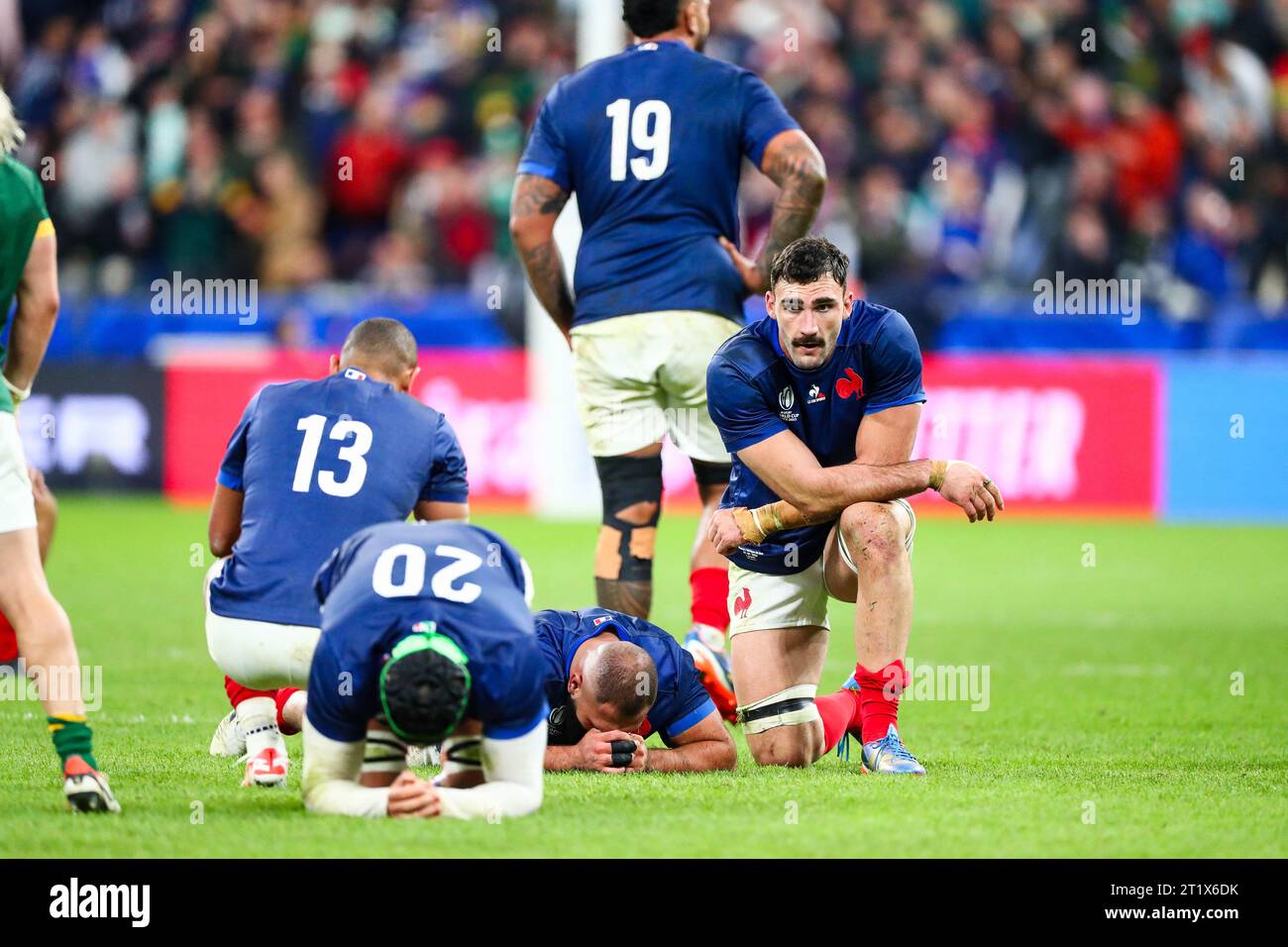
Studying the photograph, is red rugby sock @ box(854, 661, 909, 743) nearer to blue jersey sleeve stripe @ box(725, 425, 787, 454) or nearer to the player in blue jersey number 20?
blue jersey sleeve stripe @ box(725, 425, 787, 454)

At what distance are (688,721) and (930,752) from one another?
0.94 metres

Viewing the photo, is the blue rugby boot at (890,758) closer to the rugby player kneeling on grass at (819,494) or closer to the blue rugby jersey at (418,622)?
the rugby player kneeling on grass at (819,494)

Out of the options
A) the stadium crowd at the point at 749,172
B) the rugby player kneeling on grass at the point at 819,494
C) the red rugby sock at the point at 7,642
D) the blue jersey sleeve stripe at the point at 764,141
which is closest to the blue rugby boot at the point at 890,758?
the rugby player kneeling on grass at the point at 819,494

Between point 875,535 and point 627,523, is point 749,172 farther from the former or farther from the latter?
point 875,535

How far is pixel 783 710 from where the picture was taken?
5.95 meters

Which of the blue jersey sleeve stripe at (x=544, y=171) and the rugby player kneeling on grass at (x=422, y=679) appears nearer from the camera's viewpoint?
the rugby player kneeling on grass at (x=422, y=679)

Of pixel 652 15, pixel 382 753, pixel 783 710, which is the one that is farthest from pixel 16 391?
pixel 652 15

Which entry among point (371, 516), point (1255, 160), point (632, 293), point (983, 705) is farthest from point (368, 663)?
point (1255, 160)

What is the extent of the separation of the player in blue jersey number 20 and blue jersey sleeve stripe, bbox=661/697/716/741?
1319 mm

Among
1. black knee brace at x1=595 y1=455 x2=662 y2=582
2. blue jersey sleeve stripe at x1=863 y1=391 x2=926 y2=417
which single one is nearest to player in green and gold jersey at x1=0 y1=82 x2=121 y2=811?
blue jersey sleeve stripe at x1=863 y1=391 x2=926 y2=417

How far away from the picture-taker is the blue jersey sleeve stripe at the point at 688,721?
18.7ft

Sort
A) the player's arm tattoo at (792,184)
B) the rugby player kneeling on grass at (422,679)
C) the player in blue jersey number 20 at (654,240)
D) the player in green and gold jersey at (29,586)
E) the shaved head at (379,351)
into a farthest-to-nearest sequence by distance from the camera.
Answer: the player in blue jersey number 20 at (654,240) < the player's arm tattoo at (792,184) < the shaved head at (379,351) < the player in green and gold jersey at (29,586) < the rugby player kneeling on grass at (422,679)

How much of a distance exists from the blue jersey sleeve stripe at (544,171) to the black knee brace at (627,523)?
1.11 metres

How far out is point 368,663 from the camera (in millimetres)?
4496
